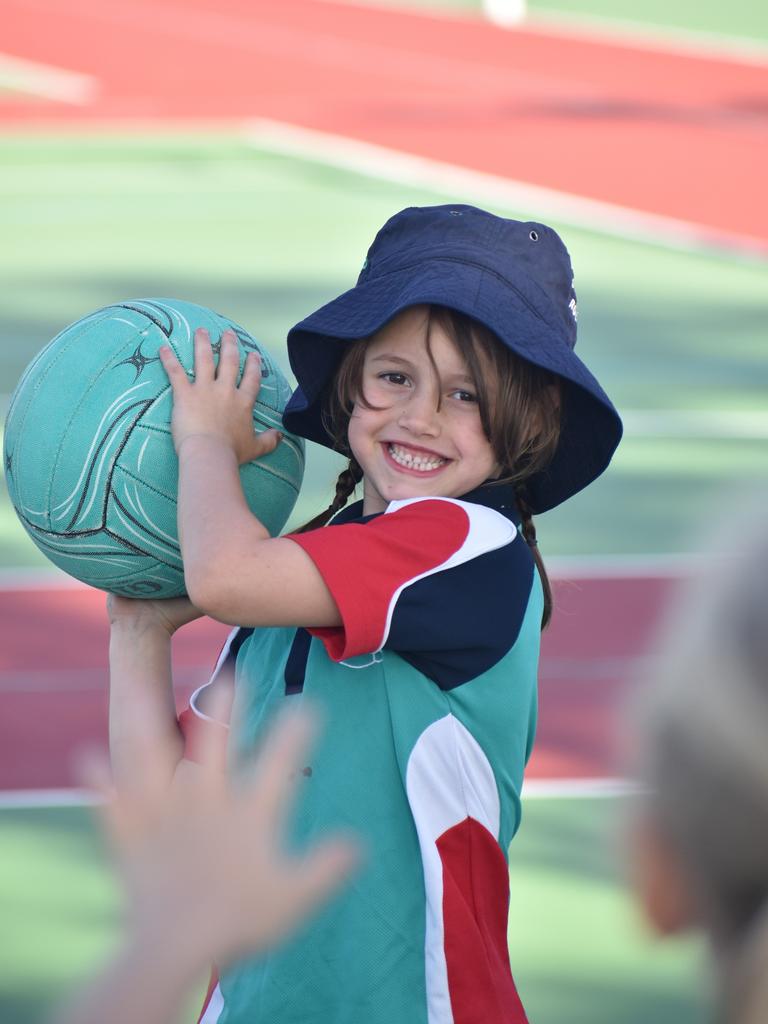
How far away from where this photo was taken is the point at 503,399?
2350 mm

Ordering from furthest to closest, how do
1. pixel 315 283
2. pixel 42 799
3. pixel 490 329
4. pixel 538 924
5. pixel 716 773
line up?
pixel 315 283 → pixel 42 799 → pixel 538 924 → pixel 490 329 → pixel 716 773

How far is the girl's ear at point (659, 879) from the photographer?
1.14 metres

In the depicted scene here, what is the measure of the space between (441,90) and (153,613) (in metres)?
17.3

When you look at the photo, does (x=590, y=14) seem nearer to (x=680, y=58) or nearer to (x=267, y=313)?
(x=680, y=58)

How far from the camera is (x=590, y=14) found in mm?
24188

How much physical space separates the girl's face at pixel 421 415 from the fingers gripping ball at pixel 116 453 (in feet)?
0.71

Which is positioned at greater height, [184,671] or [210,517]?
[210,517]

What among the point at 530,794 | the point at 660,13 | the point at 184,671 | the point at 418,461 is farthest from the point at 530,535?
the point at 660,13

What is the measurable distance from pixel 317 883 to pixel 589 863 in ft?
10.7

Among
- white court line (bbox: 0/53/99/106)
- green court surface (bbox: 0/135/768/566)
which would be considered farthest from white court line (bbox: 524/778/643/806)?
white court line (bbox: 0/53/99/106)

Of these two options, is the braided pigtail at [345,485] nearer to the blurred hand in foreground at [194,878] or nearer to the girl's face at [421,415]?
the girl's face at [421,415]

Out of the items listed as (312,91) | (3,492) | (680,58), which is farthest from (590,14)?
(3,492)

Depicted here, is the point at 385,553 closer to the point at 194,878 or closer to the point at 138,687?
the point at 138,687

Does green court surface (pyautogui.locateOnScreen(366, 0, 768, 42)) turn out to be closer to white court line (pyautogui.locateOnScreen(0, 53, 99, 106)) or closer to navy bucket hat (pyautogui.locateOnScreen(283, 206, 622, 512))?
white court line (pyautogui.locateOnScreen(0, 53, 99, 106))
